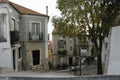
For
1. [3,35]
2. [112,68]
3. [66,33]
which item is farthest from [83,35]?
[112,68]

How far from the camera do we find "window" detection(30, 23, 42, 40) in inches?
1162

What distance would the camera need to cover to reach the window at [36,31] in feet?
96.8

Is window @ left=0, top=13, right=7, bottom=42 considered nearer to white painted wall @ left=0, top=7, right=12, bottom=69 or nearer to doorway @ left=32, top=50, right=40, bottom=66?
white painted wall @ left=0, top=7, right=12, bottom=69

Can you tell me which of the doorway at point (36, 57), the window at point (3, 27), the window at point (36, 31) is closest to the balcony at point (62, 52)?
the doorway at point (36, 57)

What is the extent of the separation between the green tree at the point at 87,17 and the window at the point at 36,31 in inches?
301

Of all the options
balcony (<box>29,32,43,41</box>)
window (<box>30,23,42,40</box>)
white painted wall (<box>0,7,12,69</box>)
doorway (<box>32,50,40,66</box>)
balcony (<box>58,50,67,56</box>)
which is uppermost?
window (<box>30,23,42,40</box>)

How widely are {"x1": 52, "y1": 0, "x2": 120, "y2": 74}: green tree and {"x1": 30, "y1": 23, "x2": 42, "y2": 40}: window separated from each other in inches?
301

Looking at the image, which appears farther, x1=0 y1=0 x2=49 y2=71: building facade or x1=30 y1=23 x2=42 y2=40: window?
x1=30 y1=23 x2=42 y2=40: window

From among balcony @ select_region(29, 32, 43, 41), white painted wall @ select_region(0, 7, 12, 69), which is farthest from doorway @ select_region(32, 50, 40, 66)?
white painted wall @ select_region(0, 7, 12, 69)

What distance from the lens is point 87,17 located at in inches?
803

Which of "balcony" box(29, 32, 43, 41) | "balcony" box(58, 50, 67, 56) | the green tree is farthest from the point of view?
"balcony" box(58, 50, 67, 56)

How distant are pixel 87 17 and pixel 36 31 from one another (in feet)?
34.6

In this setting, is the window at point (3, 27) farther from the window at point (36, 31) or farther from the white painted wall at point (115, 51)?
the white painted wall at point (115, 51)

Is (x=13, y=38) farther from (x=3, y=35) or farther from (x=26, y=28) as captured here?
(x=26, y=28)
